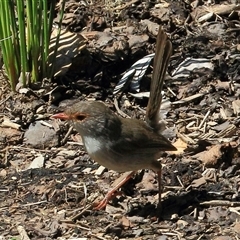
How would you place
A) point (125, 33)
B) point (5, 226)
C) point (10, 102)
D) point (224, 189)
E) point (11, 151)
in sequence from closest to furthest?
1. point (5, 226)
2. point (224, 189)
3. point (11, 151)
4. point (10, 102)
5. point (125, 33)

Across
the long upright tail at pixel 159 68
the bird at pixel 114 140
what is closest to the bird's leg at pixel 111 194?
the bird at pixel 114 140

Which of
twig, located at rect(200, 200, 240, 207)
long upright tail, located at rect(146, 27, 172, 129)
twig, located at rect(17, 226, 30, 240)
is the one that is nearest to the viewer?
twig, located at rect(17, 226, 30, 240)

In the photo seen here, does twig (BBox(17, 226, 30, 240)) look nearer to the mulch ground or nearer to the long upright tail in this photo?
the mulch ground

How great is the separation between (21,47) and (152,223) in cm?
248

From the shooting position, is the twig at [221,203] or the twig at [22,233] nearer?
the twig at [22,233]

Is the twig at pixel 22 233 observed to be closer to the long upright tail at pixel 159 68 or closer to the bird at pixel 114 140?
the bird at pixel 114 140

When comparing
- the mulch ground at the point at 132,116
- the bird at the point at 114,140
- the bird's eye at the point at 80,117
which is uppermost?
the bird's eye at the point at 80,117

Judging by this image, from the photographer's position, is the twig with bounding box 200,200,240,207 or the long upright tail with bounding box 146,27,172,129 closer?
the twig with bounding box 200,200,240,207

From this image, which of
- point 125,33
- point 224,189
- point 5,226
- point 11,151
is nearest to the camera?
point 5,226

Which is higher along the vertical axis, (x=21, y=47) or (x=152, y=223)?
(x=21, y=47)

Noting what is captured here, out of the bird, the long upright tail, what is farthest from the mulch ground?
the long upright tail

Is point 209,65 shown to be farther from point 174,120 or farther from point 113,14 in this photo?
point 113,14

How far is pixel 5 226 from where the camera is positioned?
6645mm

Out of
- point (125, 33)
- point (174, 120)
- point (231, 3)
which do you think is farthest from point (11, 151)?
point (231, 3)
